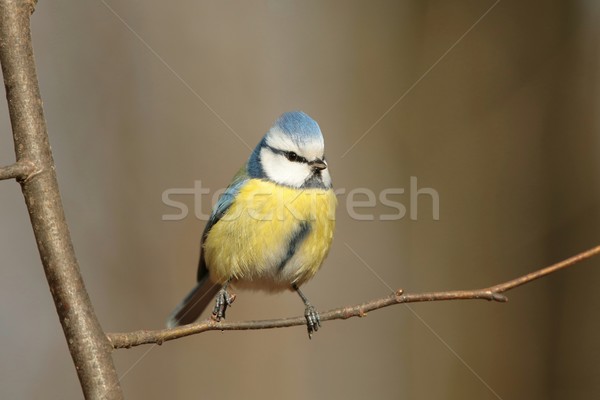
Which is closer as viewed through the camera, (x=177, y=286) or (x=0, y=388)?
(x=0, y=388)

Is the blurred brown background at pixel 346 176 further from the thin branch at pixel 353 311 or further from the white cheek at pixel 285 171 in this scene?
the thin branch at pixel 353 311

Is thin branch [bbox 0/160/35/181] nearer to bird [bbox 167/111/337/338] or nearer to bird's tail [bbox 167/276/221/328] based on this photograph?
bird [bbox 167/111/337/338]

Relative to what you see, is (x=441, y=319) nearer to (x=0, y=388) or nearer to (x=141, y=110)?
(x=141, y=110)

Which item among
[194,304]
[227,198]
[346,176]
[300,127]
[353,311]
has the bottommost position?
[194,304]

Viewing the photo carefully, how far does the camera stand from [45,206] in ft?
3.63

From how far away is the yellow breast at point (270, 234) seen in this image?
2.27 m

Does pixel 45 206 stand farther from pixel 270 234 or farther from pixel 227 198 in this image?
pixel 227 198

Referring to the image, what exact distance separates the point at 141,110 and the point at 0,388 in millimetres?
1607

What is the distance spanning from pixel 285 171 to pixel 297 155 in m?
0.08

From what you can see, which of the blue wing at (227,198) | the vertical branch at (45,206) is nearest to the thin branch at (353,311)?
the vertical branch at (45,206)

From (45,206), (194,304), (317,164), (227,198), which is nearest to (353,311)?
(45,206)

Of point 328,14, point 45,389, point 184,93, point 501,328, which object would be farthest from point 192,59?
point 501,328

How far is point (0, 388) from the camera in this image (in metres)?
3.15

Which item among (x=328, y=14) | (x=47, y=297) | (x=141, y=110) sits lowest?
(x=47, y=297)
